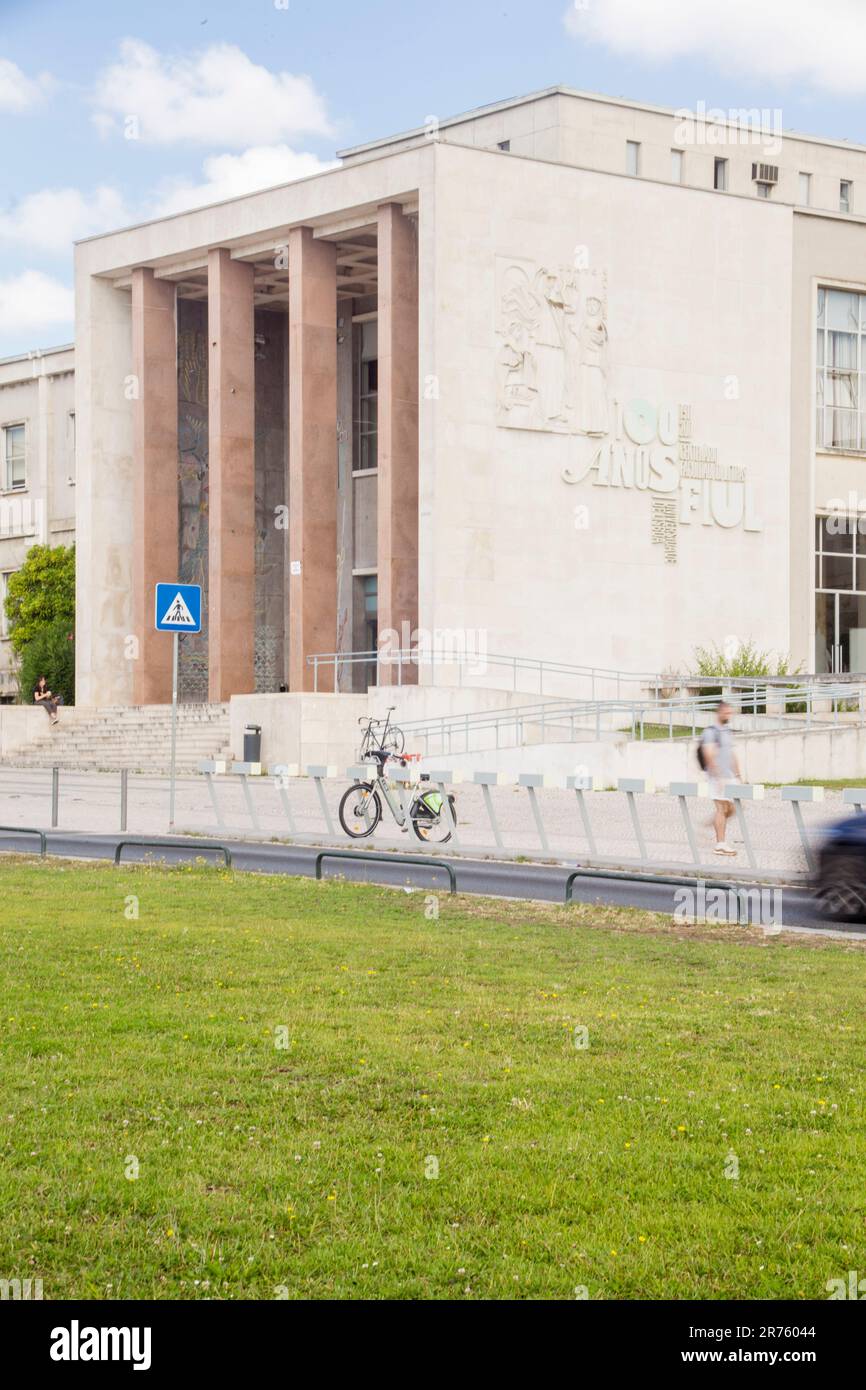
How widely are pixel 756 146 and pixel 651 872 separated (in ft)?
169

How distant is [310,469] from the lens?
4338 centimetres

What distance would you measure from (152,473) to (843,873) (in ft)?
118

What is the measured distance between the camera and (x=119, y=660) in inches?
1944

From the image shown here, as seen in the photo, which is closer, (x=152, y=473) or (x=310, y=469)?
(x=310, y=469)

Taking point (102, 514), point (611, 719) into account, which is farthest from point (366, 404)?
point (611, 719)

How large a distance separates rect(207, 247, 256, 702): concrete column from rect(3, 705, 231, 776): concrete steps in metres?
2.14

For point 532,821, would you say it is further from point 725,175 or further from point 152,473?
point 725,175

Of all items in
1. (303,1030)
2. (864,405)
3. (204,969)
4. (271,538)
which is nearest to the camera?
(303,1030)

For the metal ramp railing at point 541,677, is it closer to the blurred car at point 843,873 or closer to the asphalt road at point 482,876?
the asphalt road at point 482,876

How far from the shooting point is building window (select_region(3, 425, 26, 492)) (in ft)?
209

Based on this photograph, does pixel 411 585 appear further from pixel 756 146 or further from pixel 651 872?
pixel 756 146

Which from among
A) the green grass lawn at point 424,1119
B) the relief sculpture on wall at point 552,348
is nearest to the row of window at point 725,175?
the relief sculpture on wall at point 552,348

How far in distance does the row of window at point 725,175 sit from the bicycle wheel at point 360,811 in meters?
39.2

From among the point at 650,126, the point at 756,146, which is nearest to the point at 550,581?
the point at 650,126
